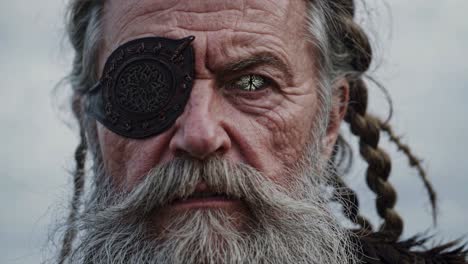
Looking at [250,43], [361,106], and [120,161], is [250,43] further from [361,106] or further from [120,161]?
[361,106]

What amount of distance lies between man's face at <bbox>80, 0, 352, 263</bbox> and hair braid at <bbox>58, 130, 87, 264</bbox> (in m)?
0.43

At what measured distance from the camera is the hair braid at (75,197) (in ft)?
12.1

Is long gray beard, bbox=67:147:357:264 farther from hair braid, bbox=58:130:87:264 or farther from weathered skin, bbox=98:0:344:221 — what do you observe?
hair braid, bbox=58:130:87:264

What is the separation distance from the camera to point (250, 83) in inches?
129

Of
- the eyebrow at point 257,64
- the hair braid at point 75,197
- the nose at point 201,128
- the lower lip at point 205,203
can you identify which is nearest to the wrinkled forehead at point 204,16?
the eyebrow at point 257,64

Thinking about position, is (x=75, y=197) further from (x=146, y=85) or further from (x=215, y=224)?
(x=215, y=224)

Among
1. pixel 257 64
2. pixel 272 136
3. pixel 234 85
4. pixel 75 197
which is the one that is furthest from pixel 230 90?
pixel 75 197

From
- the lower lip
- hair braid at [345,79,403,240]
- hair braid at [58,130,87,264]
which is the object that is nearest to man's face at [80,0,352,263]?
the lower lip

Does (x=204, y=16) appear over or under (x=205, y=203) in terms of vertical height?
over

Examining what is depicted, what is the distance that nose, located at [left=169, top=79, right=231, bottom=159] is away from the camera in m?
2.92

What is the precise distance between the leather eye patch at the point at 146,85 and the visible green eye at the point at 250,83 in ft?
0.76

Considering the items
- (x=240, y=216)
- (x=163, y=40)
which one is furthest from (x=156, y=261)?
(x=163, y=40)

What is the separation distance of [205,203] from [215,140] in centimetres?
25

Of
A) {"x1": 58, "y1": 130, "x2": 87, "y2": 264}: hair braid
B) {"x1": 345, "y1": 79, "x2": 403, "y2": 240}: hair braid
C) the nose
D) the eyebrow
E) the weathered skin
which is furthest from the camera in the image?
{"x1": 345, "y1": 79, "x2": 403, "y2": 240}: hair braid
